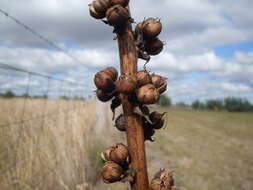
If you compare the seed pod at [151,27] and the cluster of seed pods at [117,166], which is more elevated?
the seed pod at [151,27]

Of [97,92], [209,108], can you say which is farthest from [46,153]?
[209,108]

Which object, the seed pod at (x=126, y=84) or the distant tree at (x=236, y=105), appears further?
the distant tree at (x=236, y=105)

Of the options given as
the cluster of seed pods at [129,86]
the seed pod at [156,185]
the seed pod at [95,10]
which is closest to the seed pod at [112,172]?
the cluster of seed pods at [129,86]

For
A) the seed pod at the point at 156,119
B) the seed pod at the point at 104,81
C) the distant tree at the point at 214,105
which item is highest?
the distant tree at the point at 214,105

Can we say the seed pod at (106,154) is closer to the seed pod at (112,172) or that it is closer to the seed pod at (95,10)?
the seed pod at (112,172)

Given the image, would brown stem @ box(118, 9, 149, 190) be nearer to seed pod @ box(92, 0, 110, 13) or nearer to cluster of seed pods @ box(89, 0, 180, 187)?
cluster of seed pods @ box(89, 0, 180, 187)

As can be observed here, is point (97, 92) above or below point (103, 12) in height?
below

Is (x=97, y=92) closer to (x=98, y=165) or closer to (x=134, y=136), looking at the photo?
(x=134, y=136)

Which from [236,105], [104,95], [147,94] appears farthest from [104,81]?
[236,105]
